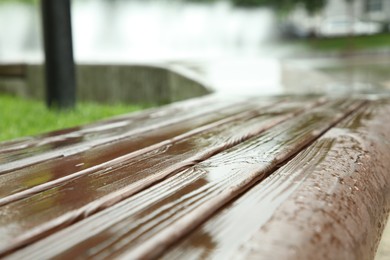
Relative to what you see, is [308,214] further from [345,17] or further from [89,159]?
[345,17]

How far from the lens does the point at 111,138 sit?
1.51m

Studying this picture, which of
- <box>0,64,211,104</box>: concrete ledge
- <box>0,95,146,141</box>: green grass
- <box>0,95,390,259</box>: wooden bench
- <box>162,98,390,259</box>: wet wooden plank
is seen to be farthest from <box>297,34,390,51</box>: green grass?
<box>162,98,390,259</box>: wet wooden plank

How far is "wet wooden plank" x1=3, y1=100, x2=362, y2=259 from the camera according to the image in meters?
0.62

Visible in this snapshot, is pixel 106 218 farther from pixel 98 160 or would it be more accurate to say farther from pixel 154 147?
pixel 154 147

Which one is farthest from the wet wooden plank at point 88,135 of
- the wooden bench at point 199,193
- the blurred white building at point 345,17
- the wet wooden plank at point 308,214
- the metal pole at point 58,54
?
the blurred white building at point 345,17

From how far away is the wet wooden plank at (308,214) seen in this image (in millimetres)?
622

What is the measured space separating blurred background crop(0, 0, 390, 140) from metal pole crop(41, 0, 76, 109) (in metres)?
1.01

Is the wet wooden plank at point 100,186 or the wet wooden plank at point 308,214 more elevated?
the wet wooden plank at point 100,186

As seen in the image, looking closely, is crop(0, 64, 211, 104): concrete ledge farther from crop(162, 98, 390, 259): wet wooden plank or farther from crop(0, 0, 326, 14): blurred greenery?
crop(0, 0, 326, 14): blurred greenery

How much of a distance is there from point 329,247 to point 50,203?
0.42 m

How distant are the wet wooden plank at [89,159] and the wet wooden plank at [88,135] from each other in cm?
5

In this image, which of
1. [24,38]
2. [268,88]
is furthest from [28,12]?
[268,88]

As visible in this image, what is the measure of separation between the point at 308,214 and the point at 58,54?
Result: 11.4 ft

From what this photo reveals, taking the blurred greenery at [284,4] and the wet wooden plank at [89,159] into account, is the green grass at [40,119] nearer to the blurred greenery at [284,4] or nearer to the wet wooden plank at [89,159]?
the wet wooden plank at [89,159]
